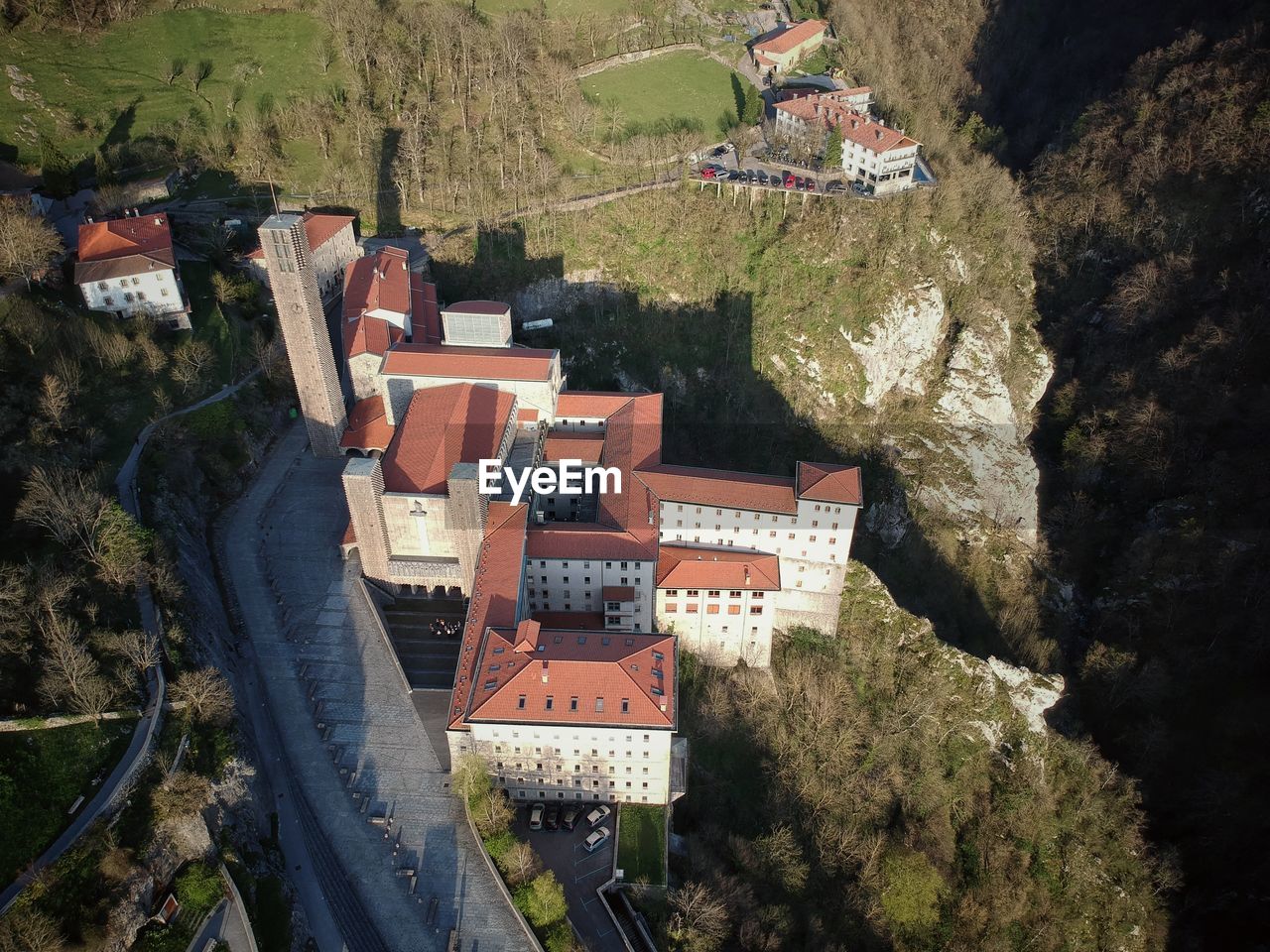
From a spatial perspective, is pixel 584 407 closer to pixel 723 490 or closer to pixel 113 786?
pixel 723 490

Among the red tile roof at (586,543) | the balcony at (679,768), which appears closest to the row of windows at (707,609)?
the red tile roof at (586,543)

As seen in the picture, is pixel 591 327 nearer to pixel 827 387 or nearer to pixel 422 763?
pixel 827 387

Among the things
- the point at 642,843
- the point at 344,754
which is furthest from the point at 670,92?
the point at 642,843

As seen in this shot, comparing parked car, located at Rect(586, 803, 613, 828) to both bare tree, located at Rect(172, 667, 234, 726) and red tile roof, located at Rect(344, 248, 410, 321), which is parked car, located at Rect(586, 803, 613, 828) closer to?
bare tree, located at Rect(172, 667, 234, 726)

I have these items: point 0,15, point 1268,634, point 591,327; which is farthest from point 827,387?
point 0,15

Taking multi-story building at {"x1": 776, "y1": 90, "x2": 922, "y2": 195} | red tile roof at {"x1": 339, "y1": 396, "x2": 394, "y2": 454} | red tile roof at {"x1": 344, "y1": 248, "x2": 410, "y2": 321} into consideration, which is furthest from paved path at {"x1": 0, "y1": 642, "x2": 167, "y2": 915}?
multi-story building at {"x1": 776, "y1": 90, "x2": 922, "y2": 195}

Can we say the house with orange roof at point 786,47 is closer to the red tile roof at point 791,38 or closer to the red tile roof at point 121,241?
the red tile roof at point 791,38
